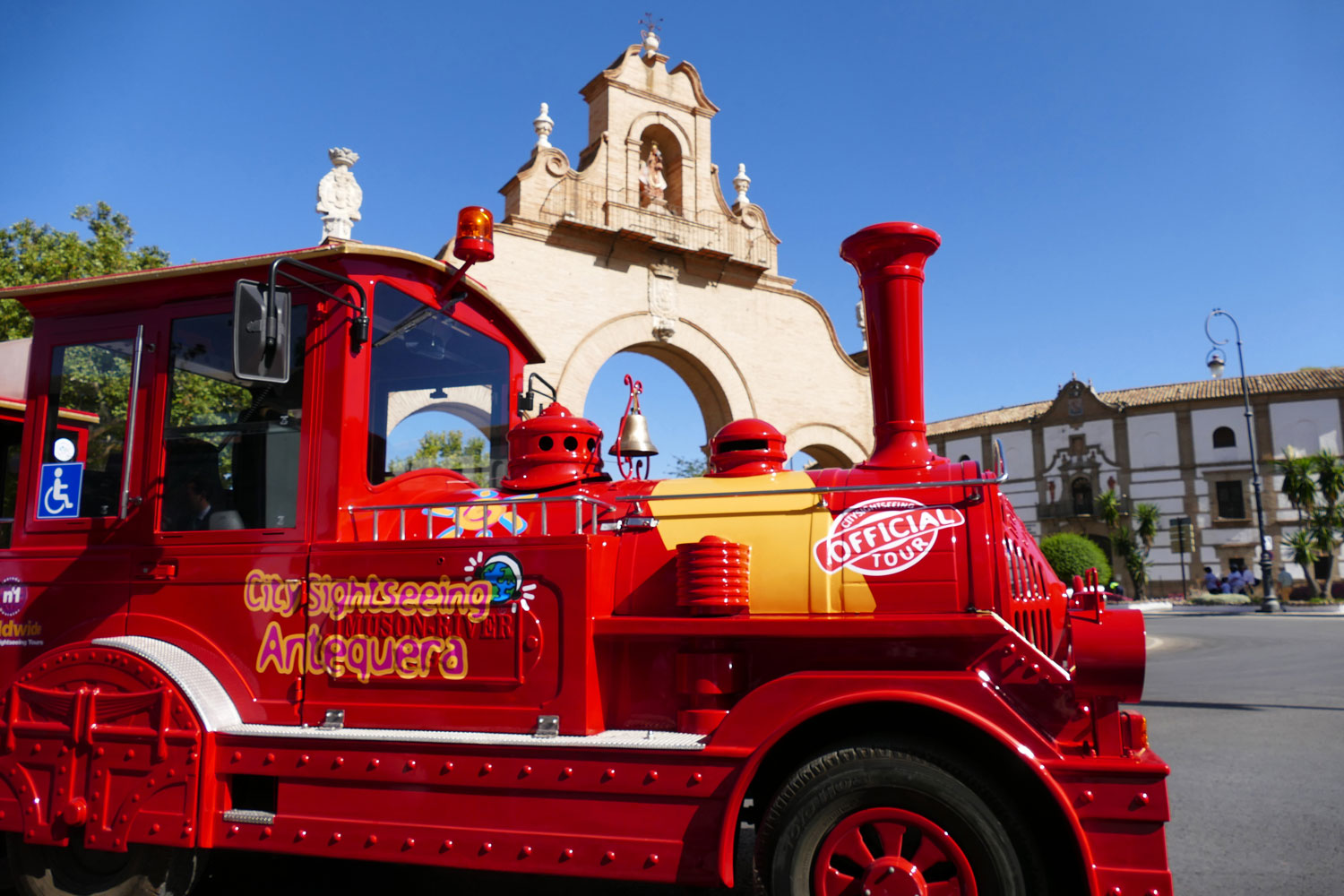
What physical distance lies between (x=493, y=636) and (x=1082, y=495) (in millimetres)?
48455

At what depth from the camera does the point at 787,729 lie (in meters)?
2.77

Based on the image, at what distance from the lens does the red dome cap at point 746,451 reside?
149 inches

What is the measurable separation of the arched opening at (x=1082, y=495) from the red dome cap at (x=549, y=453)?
4720 cm

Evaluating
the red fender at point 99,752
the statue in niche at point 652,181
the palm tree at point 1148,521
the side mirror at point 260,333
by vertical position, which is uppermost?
the statue in niche at point 652,181

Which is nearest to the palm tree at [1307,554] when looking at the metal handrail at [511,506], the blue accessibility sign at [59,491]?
the metal handrail at [511,506]

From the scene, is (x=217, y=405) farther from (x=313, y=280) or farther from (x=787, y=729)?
(x=787, y=729)

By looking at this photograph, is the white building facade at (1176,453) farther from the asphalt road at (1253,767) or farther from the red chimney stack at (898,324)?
the red chimney stack at (898,324)

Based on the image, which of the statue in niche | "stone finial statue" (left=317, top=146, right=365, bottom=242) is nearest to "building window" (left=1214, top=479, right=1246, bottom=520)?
the statue in niche

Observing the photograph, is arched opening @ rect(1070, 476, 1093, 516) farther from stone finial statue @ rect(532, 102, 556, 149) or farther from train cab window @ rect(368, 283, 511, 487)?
train cab window @ rect(368, 283, 511, 487)

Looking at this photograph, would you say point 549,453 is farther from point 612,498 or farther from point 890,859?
point 890,859

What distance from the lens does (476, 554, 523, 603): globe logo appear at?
3.17 meters

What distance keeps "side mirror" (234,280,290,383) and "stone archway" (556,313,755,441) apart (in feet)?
39.0

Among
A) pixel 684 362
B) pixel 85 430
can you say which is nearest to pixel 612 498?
pixel 85 430

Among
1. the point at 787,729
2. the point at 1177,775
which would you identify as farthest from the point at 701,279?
the point at 787,729
